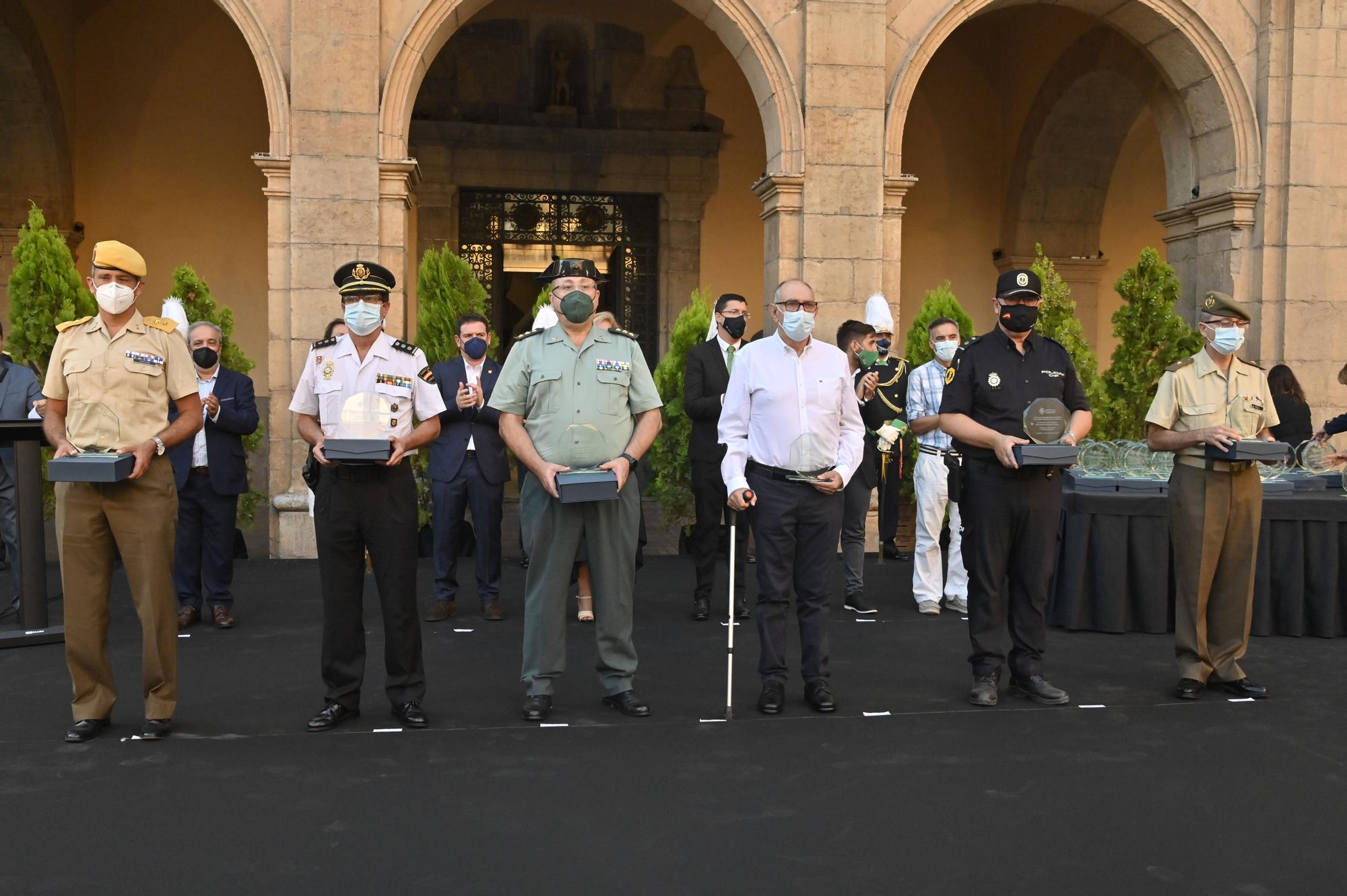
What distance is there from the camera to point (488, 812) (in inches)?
152

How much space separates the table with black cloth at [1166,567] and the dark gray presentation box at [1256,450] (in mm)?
1616

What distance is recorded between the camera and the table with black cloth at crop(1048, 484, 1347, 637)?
268 inches

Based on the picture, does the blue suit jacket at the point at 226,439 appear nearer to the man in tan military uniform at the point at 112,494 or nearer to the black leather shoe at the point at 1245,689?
the man in tan military uniform at the point at 112,494

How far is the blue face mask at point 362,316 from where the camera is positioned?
4.80 metres

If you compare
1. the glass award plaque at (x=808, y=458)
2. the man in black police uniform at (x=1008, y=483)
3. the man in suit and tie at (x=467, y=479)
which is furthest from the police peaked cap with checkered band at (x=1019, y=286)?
the man in suit and tie at (x=467, y=479)

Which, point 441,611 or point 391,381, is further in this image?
point 441,611

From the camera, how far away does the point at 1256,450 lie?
17.2ft

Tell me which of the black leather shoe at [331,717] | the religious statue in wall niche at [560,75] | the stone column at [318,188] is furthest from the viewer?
the religious statue in wall niche at [560,75]

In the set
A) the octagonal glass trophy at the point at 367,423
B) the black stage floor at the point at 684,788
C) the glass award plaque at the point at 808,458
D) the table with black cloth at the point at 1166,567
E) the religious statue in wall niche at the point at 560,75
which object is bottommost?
the black stage floor at the point at 684,788

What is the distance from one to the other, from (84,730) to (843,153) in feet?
24.3

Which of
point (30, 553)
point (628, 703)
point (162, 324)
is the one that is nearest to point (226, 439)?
point (30, 553)

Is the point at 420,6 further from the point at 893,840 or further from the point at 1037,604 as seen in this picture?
the point at 893,840

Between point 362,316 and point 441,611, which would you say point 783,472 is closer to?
Answer: point 362,316

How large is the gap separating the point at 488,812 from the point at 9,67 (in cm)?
1139
